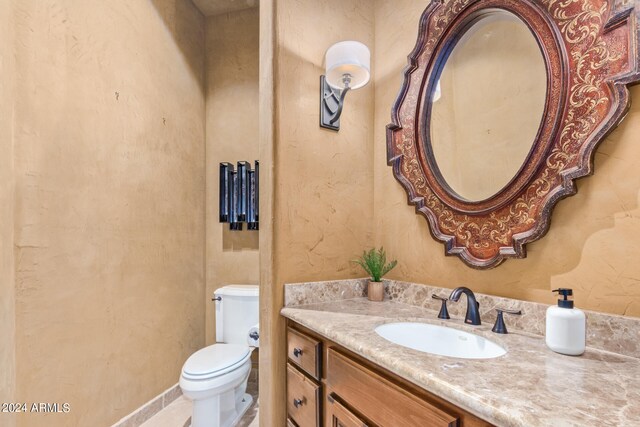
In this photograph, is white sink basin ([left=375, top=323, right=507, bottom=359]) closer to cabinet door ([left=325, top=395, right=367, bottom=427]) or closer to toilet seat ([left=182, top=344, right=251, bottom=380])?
cabinet door ([left=325, top=395, right=367, bottom=427])

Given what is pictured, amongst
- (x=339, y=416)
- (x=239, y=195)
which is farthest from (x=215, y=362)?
(x=239, y=195)

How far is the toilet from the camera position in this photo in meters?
1.62

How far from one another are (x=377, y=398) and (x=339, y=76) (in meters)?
1.25

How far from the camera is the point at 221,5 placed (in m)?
2.42

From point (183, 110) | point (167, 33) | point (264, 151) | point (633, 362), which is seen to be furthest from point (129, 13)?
point (633, 362)

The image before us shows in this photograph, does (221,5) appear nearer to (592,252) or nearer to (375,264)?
(375,264)

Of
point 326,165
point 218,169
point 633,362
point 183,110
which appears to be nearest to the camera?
point 633,362

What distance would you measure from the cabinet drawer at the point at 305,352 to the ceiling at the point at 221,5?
251cm

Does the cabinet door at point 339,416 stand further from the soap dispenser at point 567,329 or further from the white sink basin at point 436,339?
the soap dispenser at point 567,329

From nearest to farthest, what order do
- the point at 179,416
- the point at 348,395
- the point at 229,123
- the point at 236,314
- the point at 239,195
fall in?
the point at 348,395
the point at 179,416
the point at 236,314
the point at 239,195
the point at 229,123

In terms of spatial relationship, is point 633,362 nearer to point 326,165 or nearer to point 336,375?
point 336,375

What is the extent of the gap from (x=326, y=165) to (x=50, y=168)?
51.4 inches

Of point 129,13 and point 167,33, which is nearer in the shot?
point 129,13

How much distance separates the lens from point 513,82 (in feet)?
3.42
